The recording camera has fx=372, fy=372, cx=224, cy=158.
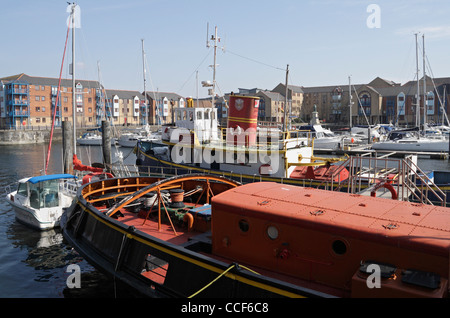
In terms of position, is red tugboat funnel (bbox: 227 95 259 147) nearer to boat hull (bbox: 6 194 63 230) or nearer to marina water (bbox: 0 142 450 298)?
boat hull (bbox: 6 194 63 230)

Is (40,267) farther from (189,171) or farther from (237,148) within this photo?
(237,148)

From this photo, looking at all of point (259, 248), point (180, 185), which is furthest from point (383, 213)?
point (180, 185)

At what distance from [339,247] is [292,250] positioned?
109 centimetres

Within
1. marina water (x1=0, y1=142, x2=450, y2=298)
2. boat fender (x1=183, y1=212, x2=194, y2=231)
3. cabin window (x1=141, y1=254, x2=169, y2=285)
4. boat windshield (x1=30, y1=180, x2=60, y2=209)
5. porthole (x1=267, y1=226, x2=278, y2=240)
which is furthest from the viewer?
boat windshield (x1=30, y1=180, x2=60, y2=209)

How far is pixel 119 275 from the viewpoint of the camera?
396 inches

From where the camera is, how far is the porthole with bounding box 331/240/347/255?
7711 mm

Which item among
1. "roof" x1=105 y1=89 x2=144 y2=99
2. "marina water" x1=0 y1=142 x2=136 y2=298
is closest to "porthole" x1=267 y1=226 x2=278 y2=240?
"marina water" x1=0 y1=142 x2=136 y2=298

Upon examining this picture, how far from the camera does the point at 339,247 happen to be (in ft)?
25.5

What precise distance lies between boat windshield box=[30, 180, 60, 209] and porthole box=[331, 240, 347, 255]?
17.5m

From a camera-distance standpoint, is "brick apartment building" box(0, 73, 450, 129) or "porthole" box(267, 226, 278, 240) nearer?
"porthole" box(267, 226, 278, 240)

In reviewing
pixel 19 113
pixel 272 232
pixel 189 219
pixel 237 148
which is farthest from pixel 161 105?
pixel 272 232

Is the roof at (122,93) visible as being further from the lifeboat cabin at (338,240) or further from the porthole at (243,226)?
the porthole at (243,226)
